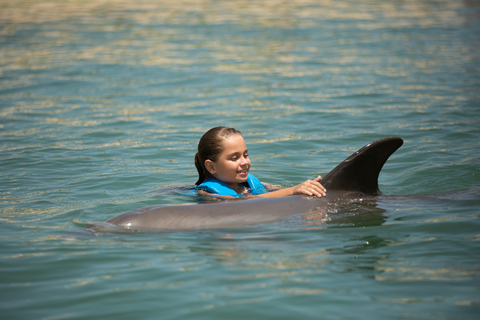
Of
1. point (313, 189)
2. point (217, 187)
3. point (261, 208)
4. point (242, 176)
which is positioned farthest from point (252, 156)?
point (261, 208)

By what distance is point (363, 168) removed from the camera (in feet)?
18.1

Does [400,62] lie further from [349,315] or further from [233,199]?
[349,315]

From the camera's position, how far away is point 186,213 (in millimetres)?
5254

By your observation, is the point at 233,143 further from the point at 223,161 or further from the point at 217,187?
the point at 217,187

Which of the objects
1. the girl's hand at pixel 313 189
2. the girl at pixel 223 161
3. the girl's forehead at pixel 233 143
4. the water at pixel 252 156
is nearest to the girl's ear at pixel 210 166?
the girl at pixel 223 161

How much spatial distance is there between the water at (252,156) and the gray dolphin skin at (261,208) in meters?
0.13

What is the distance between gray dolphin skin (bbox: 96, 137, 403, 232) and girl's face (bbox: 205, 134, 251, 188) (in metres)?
0.74

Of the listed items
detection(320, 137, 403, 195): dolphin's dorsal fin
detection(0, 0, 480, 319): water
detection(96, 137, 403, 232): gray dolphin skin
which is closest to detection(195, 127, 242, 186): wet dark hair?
detection(0, 0, 480, 319): water

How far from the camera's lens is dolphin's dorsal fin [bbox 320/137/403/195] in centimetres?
540

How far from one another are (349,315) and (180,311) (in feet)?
3.54

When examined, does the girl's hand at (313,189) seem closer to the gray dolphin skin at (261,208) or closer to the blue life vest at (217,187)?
the gray dolphin skin at (261,208)

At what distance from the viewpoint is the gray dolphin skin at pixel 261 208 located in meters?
5.19

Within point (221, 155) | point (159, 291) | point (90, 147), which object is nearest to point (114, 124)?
point (90, 147)

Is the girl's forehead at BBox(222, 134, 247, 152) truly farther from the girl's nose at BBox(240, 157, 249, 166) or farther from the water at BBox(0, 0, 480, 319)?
the water at BBox(0, 0, 480, 319)
